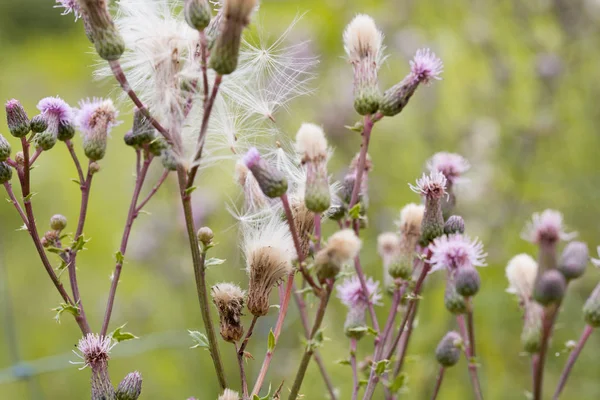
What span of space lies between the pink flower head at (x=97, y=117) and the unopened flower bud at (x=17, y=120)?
0.12 metres

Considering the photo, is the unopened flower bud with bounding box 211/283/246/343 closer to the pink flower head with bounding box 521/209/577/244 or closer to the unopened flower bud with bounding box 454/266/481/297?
the unopened flower bud with bounding box 454/266/481/297

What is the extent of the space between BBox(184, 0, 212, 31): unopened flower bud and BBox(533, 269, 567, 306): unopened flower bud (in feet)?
1.96

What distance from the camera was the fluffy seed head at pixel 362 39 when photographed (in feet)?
4.36

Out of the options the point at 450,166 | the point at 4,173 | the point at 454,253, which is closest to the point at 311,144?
the point at 454,253

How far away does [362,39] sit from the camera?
1.34 metres

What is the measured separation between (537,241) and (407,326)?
47 cm

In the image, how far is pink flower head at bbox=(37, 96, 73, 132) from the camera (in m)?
1.35

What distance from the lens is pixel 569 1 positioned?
11.5 ft

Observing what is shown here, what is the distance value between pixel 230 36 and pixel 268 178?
220 millimetres

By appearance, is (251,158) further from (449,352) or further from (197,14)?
(449,352)

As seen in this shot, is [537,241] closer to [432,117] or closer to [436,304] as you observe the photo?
[436,304]

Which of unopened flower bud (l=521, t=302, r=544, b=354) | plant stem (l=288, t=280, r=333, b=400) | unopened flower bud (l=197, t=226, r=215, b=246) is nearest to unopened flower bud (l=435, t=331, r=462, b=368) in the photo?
unopened flower bud (l=521, t=302, r=544, b=354)

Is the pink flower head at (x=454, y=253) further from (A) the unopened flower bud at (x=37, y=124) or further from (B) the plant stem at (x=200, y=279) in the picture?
(A) the unopened flower bud at (x=37, y=124)

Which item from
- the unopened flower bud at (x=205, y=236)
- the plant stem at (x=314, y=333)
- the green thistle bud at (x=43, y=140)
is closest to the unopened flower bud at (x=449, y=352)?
the plant stem at (x=314, y=333)
